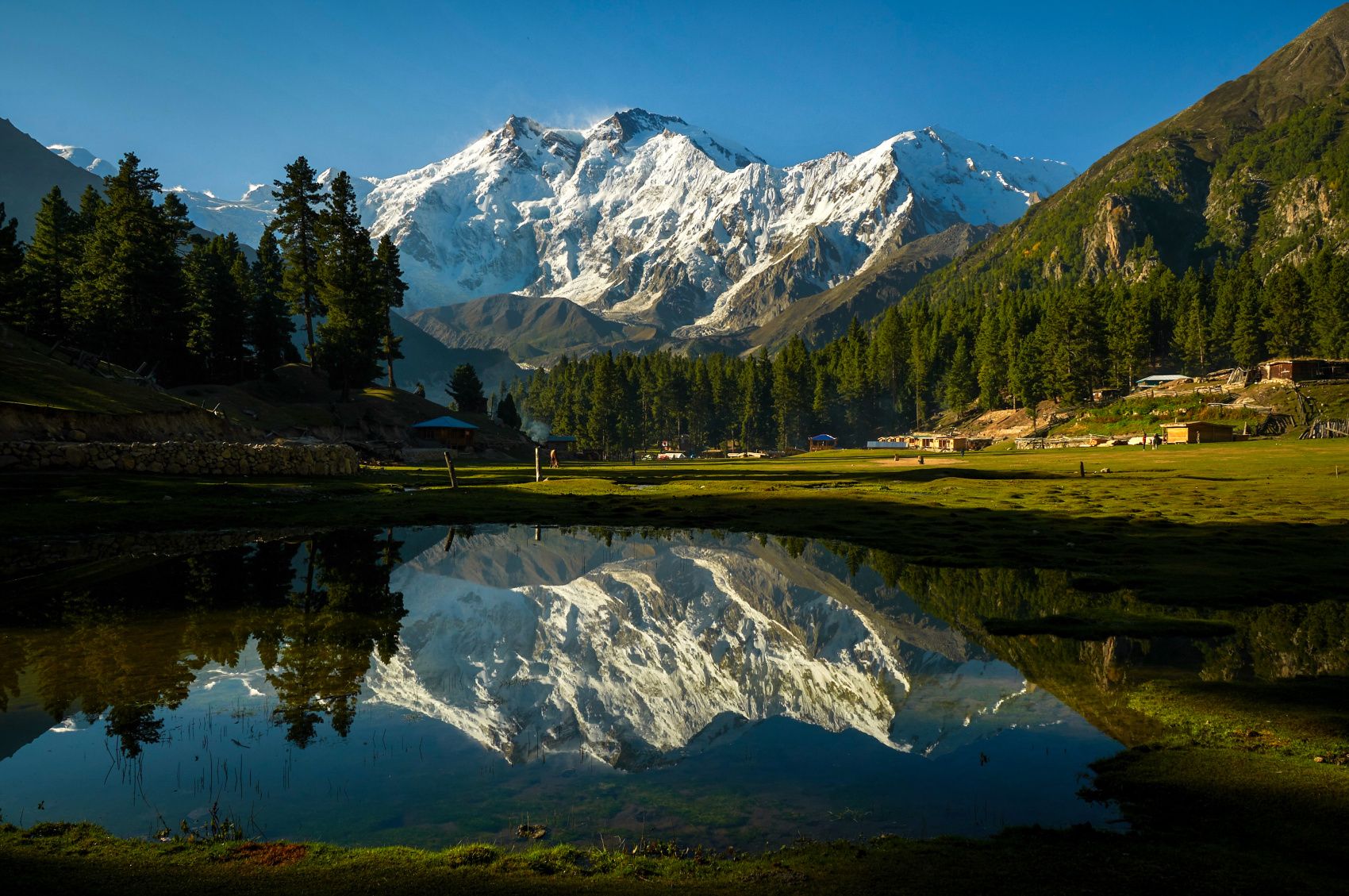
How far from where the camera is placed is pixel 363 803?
859cm

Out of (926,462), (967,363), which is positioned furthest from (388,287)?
(967,363)

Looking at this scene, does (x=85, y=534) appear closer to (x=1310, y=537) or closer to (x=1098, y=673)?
(x=1098, y=673)

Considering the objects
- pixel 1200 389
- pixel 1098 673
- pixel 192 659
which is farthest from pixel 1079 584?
pixel 1200 389

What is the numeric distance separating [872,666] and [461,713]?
779 cm

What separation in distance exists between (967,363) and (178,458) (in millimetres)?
153744

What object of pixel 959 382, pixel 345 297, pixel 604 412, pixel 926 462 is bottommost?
pixel 926 462

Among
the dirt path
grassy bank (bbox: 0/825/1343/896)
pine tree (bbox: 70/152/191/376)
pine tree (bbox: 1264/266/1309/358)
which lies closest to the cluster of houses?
pine tree (bbox: 1264/266/1309/358)

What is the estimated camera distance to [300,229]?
3415 inches

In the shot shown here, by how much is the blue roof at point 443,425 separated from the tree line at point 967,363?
69.9 m

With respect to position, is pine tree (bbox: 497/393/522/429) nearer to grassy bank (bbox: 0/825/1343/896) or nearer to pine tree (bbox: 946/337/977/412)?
pine tree (bbox: 946/337/977/412)

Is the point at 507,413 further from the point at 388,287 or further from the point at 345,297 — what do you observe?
the point at 345,297

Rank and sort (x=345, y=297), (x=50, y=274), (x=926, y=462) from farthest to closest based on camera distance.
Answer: (x=345, y=297), (x=926, y=462), (x=50, y=274)

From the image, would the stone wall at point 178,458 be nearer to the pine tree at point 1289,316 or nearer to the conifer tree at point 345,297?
the conifer tree at point 345,297

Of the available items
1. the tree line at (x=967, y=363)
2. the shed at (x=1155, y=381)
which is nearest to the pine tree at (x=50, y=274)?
the tree line at (x=967, y=363)
